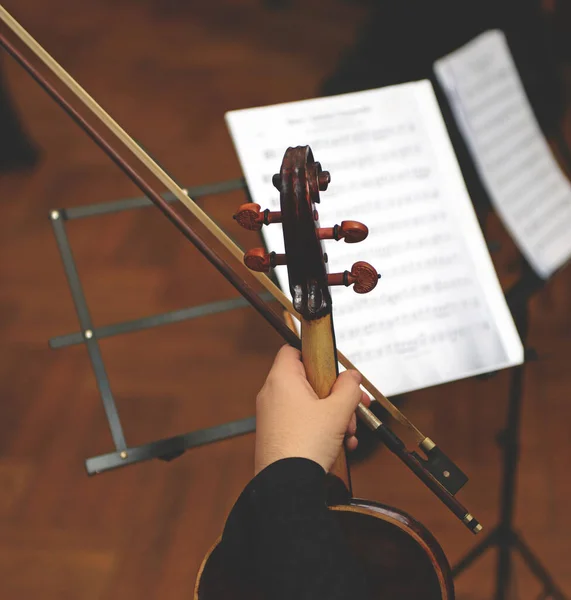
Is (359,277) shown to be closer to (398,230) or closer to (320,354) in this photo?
(320,354)

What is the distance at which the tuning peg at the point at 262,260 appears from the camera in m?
0.80

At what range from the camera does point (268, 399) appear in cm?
78

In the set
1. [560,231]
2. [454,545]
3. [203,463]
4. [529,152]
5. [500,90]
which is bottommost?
[454,545]

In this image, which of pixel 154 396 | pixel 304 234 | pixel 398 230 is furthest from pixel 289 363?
pixel 154 396

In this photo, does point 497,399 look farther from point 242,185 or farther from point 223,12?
point 223,12

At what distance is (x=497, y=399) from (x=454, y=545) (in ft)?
1.51

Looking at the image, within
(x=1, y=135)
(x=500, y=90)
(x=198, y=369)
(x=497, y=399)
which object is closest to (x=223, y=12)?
(x=1, y=135)

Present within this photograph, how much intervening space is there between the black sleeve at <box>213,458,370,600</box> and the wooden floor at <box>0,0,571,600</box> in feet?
3.20

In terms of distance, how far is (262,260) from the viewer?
804 millimetres

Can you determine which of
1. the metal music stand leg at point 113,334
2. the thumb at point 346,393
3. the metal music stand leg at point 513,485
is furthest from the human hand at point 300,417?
the metal music stand leg at point 513,485

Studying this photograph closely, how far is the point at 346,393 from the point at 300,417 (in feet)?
0.18

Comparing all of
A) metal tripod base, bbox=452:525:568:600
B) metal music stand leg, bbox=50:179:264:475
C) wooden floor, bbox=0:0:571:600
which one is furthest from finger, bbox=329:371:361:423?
wooden floor, bbox=0:0:571:600

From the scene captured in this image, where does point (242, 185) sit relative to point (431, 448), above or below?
above

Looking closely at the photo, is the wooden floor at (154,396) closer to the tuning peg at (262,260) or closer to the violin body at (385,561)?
the violin body at (385,561)
